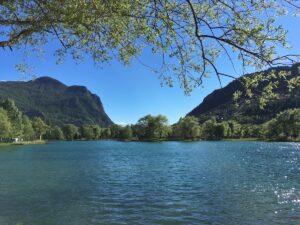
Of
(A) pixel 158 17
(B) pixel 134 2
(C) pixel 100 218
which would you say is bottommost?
(C) pixel 100 218

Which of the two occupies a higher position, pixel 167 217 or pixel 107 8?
pixel 107 8

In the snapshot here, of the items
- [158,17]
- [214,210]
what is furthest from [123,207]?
[158,17]

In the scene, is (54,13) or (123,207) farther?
(123,207)

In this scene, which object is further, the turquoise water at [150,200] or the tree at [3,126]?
the tree at [3,126]

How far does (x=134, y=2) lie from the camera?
9.95 meters

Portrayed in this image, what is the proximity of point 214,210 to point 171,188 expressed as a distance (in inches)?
443

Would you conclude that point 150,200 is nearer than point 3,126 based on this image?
Yes

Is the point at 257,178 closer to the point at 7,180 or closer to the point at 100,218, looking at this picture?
the point at 100,218

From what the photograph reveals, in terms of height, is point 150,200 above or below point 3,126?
below

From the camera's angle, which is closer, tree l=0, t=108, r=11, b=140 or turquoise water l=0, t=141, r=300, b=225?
turquoise water l=0, t=141, r=300, b=225

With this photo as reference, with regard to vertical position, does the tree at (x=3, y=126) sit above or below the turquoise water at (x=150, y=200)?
above

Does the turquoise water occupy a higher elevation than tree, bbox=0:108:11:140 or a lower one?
lower

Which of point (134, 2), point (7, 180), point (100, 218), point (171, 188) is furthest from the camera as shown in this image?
point (7, 180)

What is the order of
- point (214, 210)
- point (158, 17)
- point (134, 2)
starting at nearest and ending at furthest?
point (158, 17) < point (134, 2) < point (214, 210)
